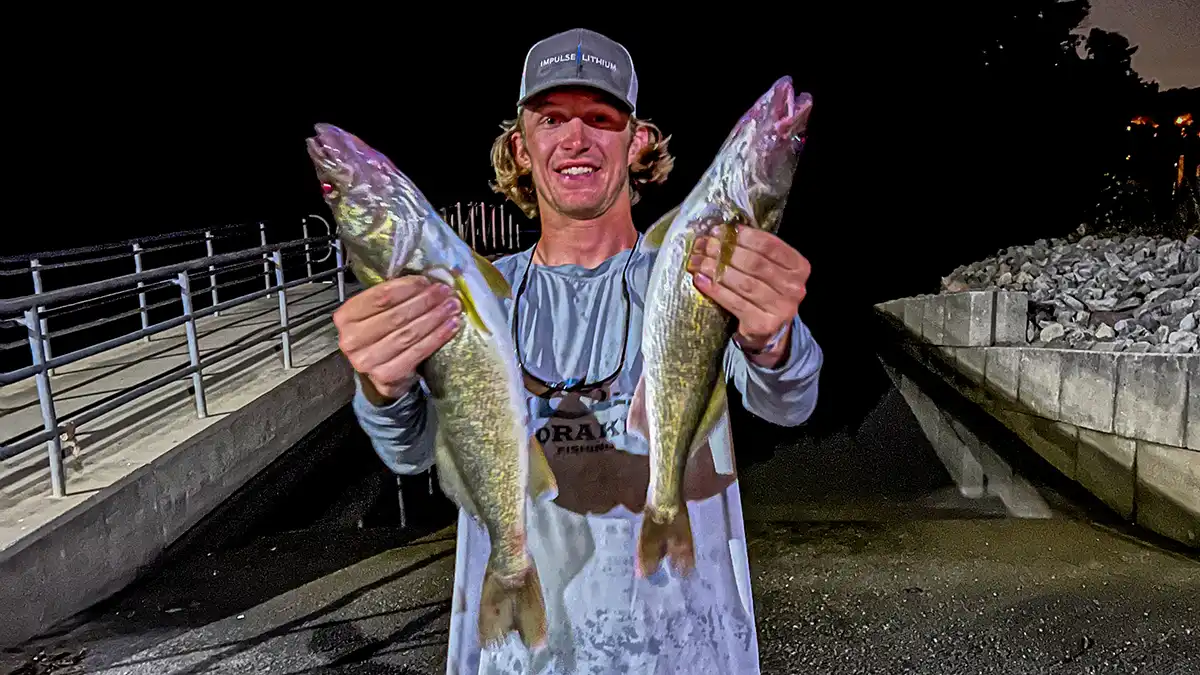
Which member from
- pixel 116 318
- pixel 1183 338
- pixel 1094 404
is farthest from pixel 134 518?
pixel 1183 338

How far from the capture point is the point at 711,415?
1727mm

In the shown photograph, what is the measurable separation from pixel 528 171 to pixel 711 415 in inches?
30.5

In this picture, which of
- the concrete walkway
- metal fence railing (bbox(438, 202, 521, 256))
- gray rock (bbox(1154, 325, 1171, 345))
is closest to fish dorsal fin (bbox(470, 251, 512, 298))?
the concrete walkway

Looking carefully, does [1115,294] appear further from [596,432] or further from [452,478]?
[452,478]

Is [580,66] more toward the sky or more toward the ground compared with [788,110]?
more toward the sky

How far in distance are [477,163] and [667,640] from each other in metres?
28.2

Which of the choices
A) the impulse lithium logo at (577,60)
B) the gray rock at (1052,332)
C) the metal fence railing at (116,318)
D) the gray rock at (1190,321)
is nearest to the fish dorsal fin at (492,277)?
the impulse lithium logo at (577,60)

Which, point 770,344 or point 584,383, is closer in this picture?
point 770,344

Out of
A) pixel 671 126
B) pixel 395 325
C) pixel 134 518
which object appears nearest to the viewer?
pixel 395 325

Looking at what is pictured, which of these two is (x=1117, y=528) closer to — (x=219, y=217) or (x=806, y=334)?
(x=806, y=334)

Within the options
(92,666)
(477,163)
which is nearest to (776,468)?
(92,666)

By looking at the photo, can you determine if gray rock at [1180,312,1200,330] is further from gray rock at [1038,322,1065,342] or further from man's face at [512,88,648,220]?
man's face at [512,88,648,220]

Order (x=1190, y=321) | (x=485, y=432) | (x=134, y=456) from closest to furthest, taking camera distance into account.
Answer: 1. (x=485, y=432)
2. (x=134, y=456)
3. (x=1190, y=321)

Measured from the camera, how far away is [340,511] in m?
6.35
